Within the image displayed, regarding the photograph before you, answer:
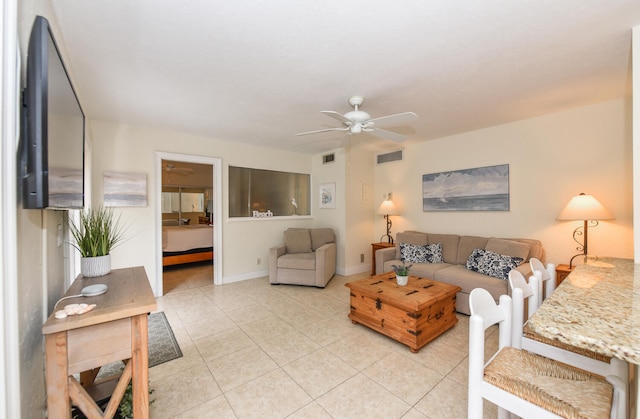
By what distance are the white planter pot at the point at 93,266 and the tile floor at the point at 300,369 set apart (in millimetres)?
906

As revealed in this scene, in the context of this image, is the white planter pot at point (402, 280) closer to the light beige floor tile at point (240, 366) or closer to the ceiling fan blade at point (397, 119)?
the light beige floor tile at point (240, 366)

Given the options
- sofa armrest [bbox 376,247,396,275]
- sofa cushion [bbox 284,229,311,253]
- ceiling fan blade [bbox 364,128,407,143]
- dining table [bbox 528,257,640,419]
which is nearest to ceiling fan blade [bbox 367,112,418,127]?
ceiling fan blade [bbox 364,128,407,143]

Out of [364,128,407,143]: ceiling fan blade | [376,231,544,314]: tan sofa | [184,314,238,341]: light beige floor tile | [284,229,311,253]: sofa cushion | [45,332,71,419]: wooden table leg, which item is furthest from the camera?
[284,229,311,253]: sofa cushion

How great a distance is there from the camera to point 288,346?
2.39 metres

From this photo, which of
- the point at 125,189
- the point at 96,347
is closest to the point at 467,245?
the point at 96,347

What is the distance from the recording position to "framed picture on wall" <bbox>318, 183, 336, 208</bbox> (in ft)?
16.4

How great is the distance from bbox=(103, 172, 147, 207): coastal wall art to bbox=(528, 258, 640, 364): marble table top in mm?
4184

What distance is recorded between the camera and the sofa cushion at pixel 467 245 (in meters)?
3.56

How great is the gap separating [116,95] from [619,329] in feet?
12.2

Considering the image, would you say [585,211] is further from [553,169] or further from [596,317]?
[596,317]

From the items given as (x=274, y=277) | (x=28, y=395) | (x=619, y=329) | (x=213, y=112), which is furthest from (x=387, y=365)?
(x=213, y=112)

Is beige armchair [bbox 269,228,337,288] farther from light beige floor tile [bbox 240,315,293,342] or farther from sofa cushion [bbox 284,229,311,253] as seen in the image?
light beige floor tile [bbox 240,315,293,342]

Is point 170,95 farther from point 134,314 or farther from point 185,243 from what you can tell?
point 185,243

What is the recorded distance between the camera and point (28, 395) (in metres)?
1.03
